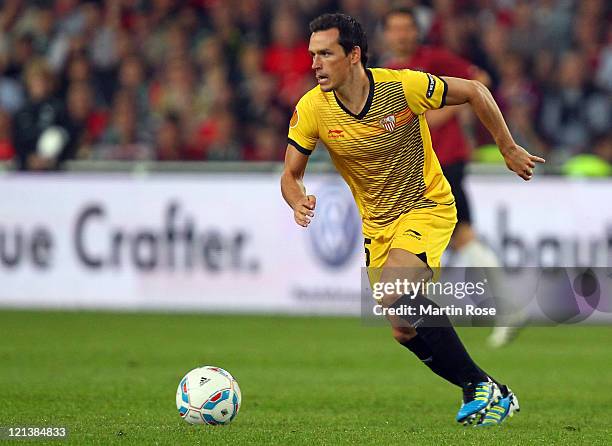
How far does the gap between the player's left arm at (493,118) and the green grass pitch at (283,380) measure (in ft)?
4.43

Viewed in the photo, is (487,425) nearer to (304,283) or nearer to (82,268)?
(304,283)

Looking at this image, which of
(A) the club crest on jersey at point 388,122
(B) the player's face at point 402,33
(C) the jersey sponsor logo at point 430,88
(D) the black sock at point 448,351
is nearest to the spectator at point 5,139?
(B) the player's face at point 402,33

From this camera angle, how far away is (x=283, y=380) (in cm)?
906

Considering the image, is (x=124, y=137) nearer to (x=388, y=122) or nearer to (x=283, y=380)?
(x=283, y=380)

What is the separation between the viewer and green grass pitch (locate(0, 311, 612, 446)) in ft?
21.6

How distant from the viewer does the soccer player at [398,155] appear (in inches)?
270

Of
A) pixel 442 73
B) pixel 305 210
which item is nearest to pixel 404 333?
pixel 305 210

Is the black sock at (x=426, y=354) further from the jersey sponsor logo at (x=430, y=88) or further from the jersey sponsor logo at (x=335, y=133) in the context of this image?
the jersey sponsor logo at (x=430, y=88)

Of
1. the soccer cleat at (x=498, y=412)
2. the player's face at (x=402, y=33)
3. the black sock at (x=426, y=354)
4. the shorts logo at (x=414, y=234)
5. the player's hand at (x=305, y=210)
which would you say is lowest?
the soccer cleat at (x=498, y=412)

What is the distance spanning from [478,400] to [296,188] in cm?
143

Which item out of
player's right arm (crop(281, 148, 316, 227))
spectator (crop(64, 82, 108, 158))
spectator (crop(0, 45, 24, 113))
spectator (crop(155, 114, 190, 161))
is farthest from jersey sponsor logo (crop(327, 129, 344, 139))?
spectator (crop(0, 45, 24, 113))

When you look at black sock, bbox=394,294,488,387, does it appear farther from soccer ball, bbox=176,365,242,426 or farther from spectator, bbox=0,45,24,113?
spectator, bbox=0,45,24,113

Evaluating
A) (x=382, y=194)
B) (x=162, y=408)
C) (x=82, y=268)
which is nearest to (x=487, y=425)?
(x=382, y=194)

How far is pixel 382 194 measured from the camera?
7137 millimetres
